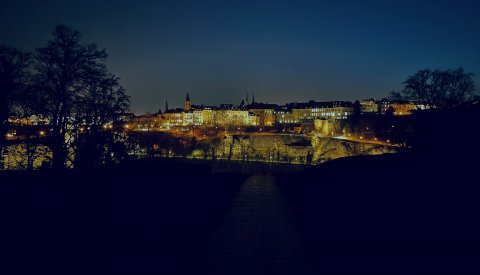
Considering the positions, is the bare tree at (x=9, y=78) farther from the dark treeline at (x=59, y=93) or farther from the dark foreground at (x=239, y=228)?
the dark foreground at (x=239, y=228)

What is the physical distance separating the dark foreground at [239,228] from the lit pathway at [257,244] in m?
0.03

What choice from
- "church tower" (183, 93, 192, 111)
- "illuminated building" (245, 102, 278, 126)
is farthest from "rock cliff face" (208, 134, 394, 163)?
"church tower" (183, 93, 192, 111)

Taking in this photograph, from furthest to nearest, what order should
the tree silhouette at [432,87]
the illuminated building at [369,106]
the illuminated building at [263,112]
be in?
1. the illuminated building at [263,112]
2. the illuminated building at [369,106]
3. the tree silhouette at [432,87]

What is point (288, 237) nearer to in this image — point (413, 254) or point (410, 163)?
point (413, 254)

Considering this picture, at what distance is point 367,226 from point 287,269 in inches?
118

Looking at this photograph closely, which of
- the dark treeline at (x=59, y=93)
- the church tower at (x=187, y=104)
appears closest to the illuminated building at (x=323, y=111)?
the church tower at (x=187, y=104)

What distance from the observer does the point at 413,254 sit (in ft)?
22.6

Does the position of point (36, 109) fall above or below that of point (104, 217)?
above

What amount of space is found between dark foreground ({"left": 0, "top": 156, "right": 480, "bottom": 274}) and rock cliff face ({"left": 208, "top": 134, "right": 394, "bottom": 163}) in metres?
55.7

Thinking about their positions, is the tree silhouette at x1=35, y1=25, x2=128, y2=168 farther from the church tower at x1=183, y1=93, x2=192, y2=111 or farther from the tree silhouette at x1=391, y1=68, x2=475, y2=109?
the church tower at x1=183, y1=93, x2=192, y2=111

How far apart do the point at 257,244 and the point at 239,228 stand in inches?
59.4

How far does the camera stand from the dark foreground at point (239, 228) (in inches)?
260

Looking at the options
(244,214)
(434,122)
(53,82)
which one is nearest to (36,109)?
(53,82)

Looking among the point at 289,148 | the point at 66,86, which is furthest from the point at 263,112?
the point at 66,86
